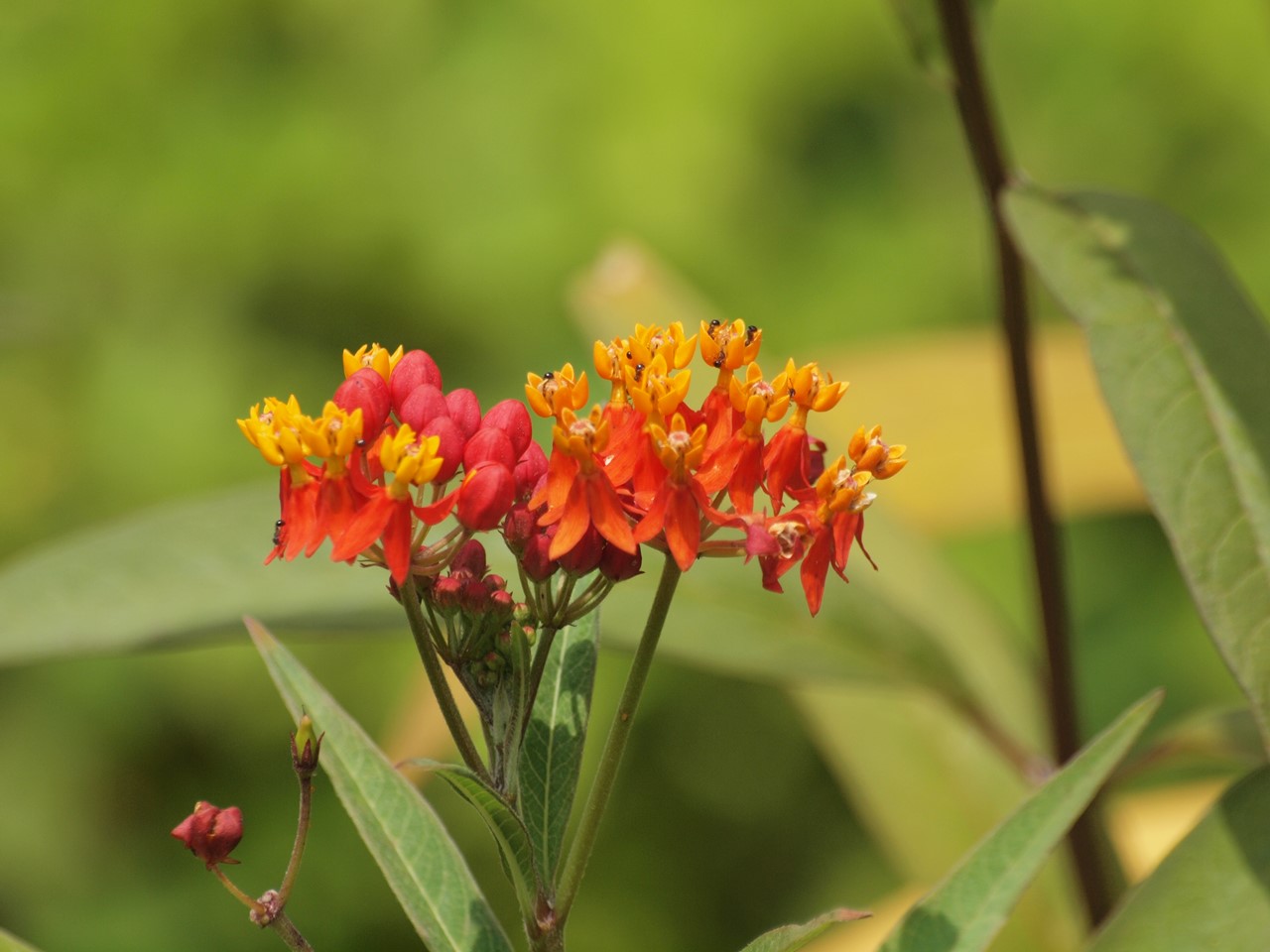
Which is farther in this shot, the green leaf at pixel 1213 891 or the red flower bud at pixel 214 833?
the green leaf at pixel 1213 891

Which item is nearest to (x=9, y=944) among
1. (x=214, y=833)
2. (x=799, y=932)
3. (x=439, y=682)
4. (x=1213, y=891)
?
(x=214, y=833)

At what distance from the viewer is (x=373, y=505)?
618 mm

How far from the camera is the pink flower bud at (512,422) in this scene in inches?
26.1

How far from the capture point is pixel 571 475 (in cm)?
63

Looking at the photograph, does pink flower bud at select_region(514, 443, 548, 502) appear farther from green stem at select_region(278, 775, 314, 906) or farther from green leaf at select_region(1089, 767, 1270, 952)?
green leaf at select_region(1089, 767, 1270, 952)

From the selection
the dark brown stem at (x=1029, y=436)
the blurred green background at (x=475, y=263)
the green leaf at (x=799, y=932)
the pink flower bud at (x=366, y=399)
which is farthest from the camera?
the blurred green background at (x=475, y=263)

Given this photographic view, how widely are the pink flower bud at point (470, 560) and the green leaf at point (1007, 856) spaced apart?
255mm

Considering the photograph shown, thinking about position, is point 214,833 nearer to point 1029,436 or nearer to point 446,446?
point 446,446

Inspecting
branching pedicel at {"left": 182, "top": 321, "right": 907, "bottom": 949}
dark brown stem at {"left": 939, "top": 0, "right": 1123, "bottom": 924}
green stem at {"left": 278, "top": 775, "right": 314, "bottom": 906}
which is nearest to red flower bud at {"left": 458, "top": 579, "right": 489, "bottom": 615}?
branching pedicel at {"left": 182, "top": 321, "right": 907, "bottom": 949}

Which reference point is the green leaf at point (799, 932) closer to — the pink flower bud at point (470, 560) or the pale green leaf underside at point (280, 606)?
the pink flower bud at point (470, 560)

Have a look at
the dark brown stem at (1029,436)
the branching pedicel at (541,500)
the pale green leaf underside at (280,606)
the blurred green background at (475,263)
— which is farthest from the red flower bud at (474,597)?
the blurred green background at (475,263)

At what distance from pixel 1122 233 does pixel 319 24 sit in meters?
1.90

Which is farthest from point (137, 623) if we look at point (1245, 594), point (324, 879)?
point (324, 879)

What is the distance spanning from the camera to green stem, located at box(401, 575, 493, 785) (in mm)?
580
